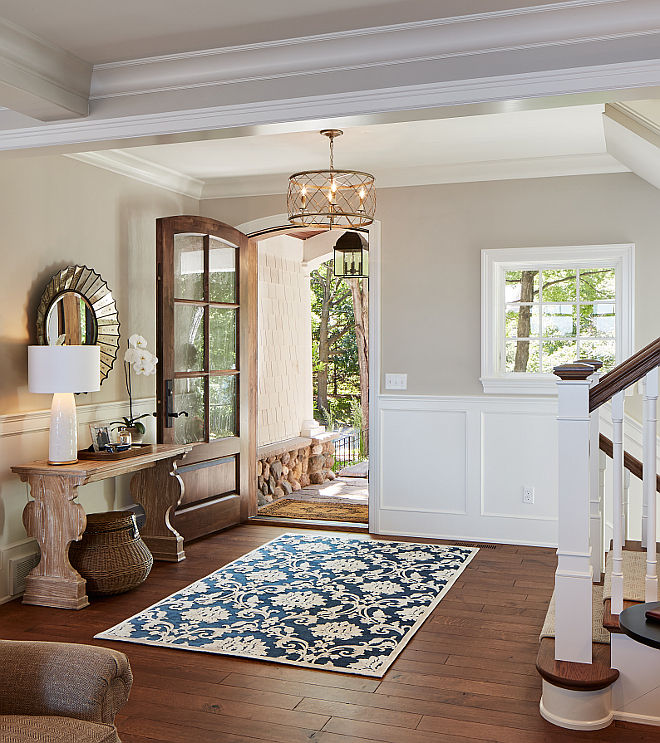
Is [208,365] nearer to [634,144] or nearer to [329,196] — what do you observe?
[329,196]

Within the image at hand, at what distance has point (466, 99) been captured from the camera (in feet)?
8.68

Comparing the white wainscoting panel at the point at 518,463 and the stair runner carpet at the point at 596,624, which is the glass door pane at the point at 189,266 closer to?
the white wainscoting panel at the point at 518,463

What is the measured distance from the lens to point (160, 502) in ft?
16.2

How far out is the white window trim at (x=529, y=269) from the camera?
503 centimetres

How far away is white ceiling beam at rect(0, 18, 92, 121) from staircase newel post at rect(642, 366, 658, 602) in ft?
7.99

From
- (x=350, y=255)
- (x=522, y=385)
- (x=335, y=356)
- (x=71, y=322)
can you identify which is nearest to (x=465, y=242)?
(x=350, y=255)

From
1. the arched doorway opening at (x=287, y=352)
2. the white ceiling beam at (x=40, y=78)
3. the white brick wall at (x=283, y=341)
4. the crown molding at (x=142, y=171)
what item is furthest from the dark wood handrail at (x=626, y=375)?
the white brick wall at (x=283, y=341)

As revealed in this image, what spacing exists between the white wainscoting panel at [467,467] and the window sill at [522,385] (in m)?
0.05

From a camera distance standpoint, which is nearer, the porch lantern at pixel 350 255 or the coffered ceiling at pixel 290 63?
the coffered ceiling at pixel 290 63

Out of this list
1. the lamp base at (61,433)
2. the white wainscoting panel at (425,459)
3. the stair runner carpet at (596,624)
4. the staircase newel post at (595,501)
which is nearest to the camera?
the stair runner carpet at (596,624)

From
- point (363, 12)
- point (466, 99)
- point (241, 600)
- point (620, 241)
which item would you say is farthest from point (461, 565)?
point (363, 12)

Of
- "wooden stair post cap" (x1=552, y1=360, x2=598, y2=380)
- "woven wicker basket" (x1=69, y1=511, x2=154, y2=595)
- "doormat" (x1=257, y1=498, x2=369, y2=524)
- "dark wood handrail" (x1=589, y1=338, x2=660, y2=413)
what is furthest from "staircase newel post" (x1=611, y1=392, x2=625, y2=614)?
"doormat" (x1=257, y1=498, x2=369, y2=524)

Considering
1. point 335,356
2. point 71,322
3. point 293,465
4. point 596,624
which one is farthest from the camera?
point 335,356

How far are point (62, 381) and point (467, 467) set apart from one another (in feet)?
9.35
